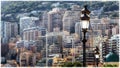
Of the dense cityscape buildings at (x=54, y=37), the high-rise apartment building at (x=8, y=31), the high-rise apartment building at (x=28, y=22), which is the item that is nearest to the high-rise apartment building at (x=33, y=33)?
the dense cityscape buildings at (x=54, y=37)

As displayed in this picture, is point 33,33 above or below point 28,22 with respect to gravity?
below

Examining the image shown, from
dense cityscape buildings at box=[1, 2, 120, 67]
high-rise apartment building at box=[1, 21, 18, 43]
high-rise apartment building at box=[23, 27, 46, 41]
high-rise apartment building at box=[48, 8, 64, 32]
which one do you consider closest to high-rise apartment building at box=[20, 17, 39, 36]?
dense cityscape buildings at box=[1, 2, 120, 67]

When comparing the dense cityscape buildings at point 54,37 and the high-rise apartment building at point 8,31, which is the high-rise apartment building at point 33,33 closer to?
the dense cityscape buildings at point 54,37

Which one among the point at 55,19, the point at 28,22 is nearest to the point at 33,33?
the point at 28,22

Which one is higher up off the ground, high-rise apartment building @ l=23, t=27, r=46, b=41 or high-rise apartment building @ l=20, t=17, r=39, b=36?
high-rise apartment building @ l=20, t=17, r=39, b=36

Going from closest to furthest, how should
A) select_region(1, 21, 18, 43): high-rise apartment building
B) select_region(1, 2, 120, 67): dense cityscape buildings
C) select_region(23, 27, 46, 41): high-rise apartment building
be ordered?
select_region(1, 21, 18, 43): high-rise apartment building
select_region(1, 2, 120, 67): dense cityscape buildings
select_region(23, 27, 46, 41): high-rise apartment building

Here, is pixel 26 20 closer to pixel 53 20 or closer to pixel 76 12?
pixel 53 20

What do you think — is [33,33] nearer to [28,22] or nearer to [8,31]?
[28,22]

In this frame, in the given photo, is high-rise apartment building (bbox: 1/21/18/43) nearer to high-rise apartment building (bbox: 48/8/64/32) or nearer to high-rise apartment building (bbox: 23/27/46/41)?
high-rise apartment building (bbox: 23/27/46/41)

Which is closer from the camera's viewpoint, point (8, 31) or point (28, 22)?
point (28, 22)

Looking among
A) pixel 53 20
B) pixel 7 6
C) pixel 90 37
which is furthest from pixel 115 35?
pixel 7 6
